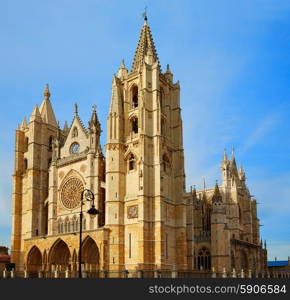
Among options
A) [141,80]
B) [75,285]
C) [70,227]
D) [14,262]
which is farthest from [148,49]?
[75,285]

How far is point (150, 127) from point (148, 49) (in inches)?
386

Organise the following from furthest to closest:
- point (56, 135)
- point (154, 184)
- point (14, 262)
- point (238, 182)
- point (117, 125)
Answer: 1. point (238, 182)
2. point (56, 135)
3. point (14, 262)
4. point (117, 125)
5. point (154, 184)

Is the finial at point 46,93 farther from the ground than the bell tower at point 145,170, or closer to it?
farther from the ground

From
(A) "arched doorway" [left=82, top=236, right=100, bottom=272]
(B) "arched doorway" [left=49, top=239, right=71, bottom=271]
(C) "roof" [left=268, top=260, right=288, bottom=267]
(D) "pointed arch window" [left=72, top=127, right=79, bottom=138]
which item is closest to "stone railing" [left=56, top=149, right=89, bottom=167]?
(D) "pointed arch window" [left=72, top=127, right=79, bottom=138]

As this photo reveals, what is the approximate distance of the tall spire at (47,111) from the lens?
58.4 meters

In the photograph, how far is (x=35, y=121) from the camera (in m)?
56.2

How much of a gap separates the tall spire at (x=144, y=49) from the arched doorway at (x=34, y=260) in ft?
76.1

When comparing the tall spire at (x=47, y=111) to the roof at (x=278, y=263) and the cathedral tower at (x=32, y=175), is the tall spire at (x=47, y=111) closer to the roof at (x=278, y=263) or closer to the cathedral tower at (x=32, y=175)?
the cathedral tower at (x=32, y=175)

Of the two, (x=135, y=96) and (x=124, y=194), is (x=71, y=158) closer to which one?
(x=124, y=194)

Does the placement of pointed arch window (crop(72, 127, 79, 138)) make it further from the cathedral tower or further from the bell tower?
the bell tower

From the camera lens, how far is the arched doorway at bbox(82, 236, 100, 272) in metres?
44.7

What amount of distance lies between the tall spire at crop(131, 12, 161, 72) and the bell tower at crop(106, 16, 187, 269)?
16 centimetres

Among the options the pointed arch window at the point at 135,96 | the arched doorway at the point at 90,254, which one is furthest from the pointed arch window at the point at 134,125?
the arched doorway at the point at 90,254

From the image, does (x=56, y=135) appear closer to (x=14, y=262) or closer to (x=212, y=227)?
(x=14, y=262)
